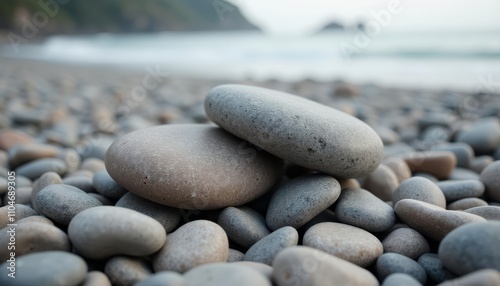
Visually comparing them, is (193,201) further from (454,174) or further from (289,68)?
(289,68)

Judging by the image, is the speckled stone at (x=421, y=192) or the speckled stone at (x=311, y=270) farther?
the speckled stone at (x=421, y=192)

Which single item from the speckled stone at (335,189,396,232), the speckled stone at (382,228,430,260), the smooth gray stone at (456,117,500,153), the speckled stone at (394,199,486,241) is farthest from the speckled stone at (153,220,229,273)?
the smooth gray stone at (456,117,500,153)

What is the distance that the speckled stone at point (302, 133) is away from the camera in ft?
6.07

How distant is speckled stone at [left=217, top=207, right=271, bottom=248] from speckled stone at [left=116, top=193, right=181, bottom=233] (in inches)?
8.6

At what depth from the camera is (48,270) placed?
1.31m

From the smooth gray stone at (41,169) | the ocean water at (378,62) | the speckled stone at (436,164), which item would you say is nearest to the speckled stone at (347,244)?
the speckled stone at (436,164)

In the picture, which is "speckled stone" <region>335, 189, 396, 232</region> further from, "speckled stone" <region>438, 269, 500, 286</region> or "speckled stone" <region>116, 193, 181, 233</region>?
"speckled stone" <region>116, 193, 181, 233</region>

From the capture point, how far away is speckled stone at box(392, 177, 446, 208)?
2025mm

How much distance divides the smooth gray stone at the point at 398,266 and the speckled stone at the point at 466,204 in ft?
2.36

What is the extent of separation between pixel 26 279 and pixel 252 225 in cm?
93

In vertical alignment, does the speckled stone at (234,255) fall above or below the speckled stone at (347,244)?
below

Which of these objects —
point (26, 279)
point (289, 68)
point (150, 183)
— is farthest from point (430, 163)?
point (289, 68)

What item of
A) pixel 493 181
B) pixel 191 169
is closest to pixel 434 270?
pixel 493 181

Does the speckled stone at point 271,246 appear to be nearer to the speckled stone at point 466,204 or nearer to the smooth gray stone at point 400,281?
the smooth gray stone at point 400,281
